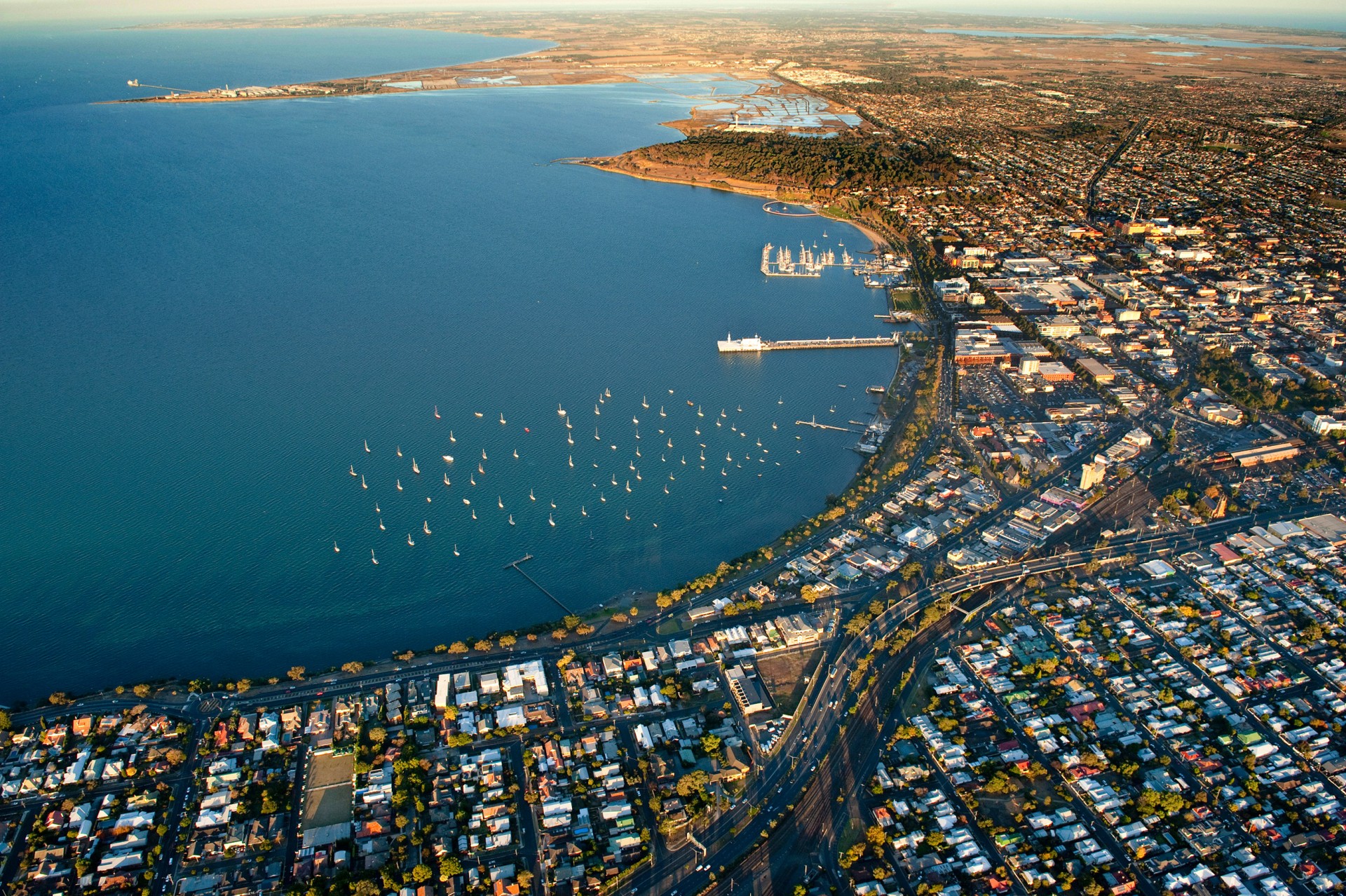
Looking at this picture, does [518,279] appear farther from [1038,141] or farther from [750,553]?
[1038,141]

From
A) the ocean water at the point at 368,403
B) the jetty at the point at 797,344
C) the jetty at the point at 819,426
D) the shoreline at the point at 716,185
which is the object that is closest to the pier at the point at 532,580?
the ocean water at the point at 368,403

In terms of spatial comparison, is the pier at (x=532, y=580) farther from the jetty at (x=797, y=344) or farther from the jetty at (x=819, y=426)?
the jetty at (x=797, y=344)

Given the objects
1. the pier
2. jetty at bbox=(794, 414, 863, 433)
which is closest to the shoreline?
jetty at bbox=(794, 414, 863, 433)

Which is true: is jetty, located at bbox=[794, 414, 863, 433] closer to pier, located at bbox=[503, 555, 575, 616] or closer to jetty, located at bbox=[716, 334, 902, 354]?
jetty, located at bbox=[716, 334, 902, 354]

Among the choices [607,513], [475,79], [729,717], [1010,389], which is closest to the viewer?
[729,717]

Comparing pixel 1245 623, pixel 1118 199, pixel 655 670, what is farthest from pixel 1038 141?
pixel 655 670
